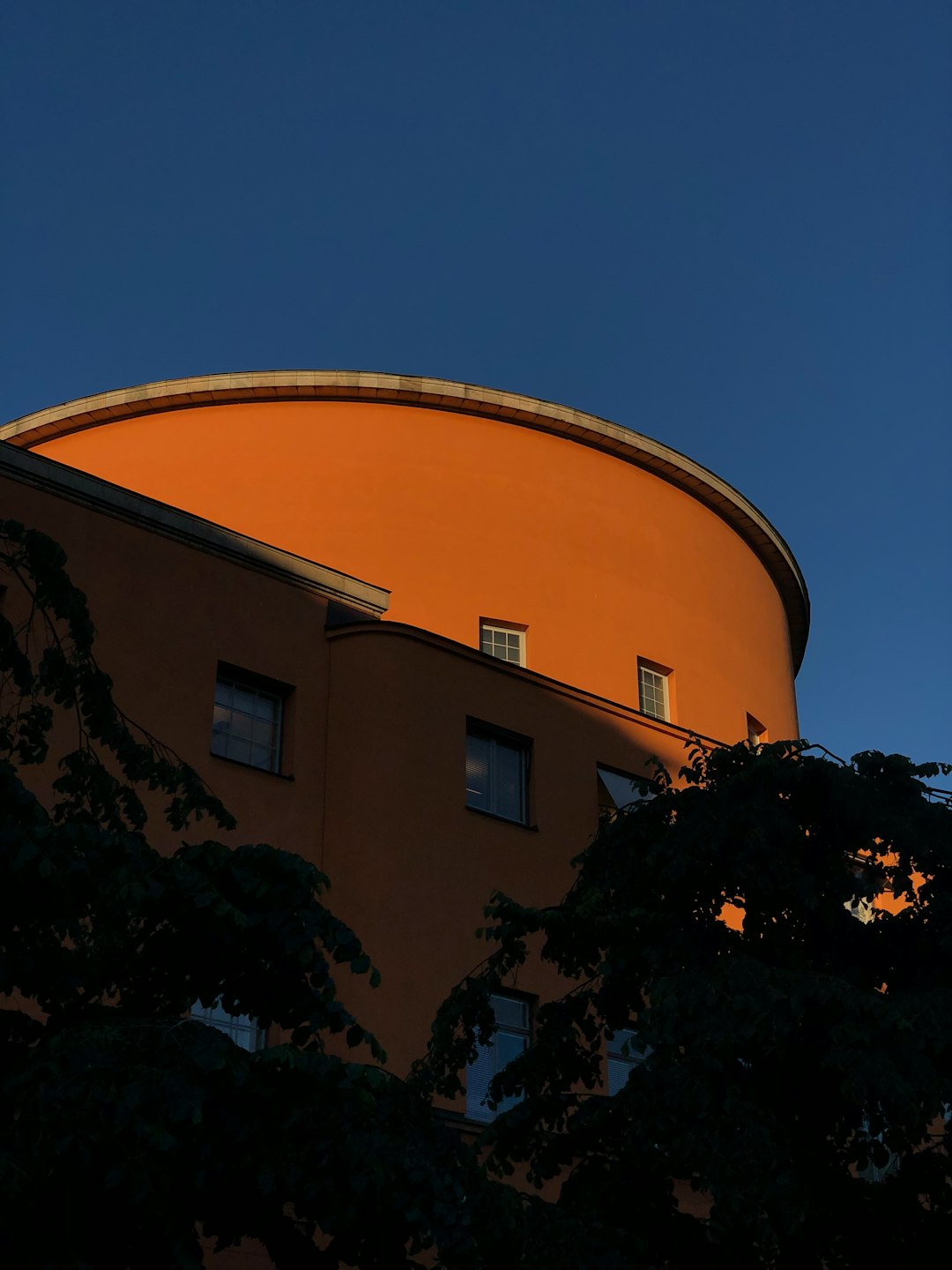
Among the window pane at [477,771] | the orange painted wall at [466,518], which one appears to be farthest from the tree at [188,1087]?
the orange painted wall at [466,518]

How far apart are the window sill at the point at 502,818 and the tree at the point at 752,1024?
5982 mm

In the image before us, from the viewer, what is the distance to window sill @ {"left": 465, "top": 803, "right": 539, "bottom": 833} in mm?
21156

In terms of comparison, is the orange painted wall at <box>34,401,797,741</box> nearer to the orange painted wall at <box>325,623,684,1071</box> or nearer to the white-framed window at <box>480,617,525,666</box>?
the white-framed window at <box>480,617,525,666</box>

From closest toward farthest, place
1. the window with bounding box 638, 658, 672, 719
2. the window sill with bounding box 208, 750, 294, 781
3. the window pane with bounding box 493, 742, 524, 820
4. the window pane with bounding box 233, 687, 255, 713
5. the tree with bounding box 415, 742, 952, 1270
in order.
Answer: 1. the tree with bounding box 415, 742, 952, 1270
2. the window sill with bounding box 208, 750, 294, 781
3. the window pane with bounding box 233, 687, 255, 713
4. the window pane with bounding box 493, 742, 524, 820
5. the window with bounding box 638, 658, 672, 719

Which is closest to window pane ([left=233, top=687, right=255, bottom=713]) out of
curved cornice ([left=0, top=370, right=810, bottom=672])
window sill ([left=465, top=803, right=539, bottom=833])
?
window sill ([left=465, top=803, right=539, bottom=833])

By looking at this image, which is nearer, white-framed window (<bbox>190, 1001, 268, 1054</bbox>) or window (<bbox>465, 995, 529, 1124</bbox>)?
white-framed window (<bbox>190, 1001, 268, 1054</bbox>)

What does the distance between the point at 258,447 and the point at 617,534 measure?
241 inches

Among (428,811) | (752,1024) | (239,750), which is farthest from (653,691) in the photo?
(752,1024)

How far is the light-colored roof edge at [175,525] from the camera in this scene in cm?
1933

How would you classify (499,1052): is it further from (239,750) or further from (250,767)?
(239,750)

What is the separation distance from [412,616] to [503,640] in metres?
1.63

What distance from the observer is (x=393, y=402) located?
27.7 meters

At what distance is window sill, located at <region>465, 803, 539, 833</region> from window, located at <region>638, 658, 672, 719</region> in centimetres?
618

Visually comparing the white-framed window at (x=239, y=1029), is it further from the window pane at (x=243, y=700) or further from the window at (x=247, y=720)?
the window pane at (x=243, y=700)
